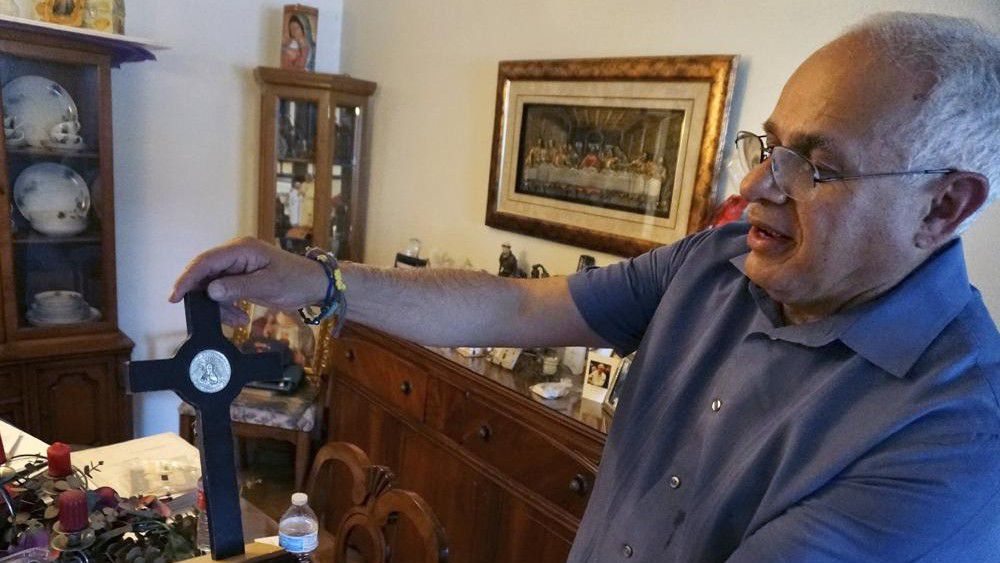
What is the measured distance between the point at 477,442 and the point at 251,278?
4.12ft

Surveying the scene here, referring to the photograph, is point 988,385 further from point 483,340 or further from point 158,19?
point 158,19

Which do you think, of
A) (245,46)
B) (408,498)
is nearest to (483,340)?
(408,498)

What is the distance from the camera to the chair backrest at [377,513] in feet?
3.42

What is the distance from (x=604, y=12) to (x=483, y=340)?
1406 mm

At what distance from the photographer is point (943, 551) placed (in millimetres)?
643

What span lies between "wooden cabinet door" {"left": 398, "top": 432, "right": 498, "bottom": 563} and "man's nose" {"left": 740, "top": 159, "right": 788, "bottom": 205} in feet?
4.35

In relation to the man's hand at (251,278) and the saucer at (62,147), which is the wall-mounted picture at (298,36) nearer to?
the saucer at (62,147)

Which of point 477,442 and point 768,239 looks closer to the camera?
point 768,239

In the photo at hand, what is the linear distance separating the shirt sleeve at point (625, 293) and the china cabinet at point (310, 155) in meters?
2.07

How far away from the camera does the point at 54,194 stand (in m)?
2.47

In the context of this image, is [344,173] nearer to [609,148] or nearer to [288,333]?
[288,333]

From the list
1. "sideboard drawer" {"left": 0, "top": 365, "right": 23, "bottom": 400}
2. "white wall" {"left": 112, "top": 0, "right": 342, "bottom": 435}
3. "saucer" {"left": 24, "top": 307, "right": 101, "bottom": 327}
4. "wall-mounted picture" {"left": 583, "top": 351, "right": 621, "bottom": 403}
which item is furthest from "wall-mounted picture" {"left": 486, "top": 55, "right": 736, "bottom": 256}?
"sideboard drawer" {"left": 0, "top": 365, "right": 23, "bottom": 400}

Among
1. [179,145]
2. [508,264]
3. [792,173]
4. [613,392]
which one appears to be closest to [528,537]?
[613,392]

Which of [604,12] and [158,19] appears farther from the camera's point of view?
[158,19]
